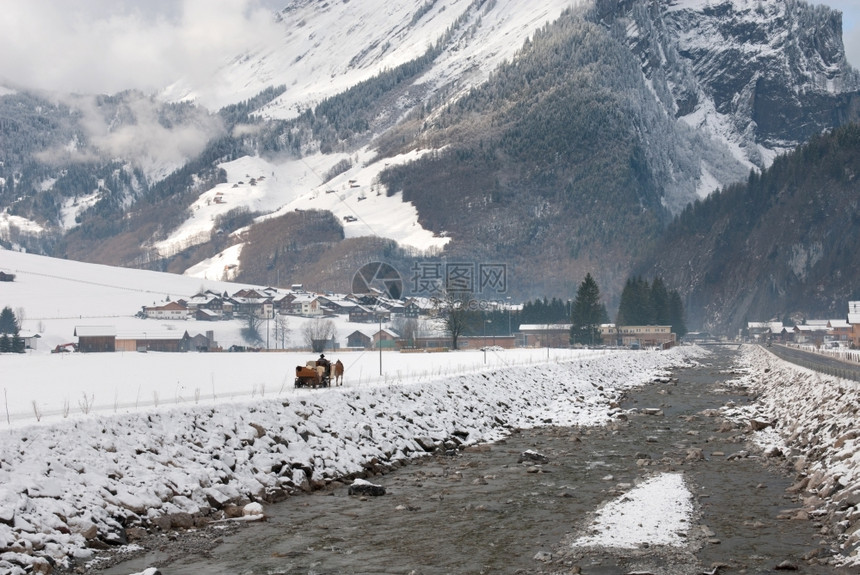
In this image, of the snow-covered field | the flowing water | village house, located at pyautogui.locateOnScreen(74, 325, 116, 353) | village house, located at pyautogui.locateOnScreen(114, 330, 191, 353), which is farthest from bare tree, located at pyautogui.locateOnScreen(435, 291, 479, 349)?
the flowing water

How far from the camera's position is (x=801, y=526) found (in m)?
22.6

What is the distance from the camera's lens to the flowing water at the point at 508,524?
1969cm

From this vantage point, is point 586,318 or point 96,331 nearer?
point 586,318

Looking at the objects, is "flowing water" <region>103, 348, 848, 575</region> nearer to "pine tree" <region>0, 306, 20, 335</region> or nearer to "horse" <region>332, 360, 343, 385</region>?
"horse" <region>332, 360, 343, 385</region>

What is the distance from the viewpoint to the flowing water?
1969cm

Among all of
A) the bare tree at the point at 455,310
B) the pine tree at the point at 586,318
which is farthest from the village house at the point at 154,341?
the pine tree at the point at 586,318

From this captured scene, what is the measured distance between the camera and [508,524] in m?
23.7

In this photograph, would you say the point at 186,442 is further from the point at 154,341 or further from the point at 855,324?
the point at 855,324

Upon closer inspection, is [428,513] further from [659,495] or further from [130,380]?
[130,380]

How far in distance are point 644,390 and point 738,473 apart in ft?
145

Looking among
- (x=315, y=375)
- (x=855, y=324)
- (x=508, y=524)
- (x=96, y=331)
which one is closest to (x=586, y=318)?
(x=855, y=324)

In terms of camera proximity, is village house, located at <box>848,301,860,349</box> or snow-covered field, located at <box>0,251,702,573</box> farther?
village house, located at <box>848,301,860,349</box>

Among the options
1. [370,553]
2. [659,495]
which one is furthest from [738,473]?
[370,553]

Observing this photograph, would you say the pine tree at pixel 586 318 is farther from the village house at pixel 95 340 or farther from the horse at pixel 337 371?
the horse at pixel 337 371
